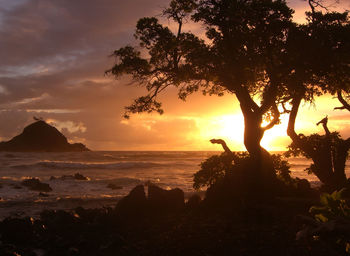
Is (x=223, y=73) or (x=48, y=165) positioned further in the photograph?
(x=48, y=165)

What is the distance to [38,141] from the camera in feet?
438

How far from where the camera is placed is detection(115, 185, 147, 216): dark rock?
51.2 ft

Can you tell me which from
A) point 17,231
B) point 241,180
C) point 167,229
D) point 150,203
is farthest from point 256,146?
point 17,231

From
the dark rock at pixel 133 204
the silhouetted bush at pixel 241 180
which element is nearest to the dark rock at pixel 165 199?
the dark rock at pixel 133 204

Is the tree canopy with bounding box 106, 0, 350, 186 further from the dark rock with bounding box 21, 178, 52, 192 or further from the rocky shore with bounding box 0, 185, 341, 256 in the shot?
the dark rock with bounding box 21, 178, 52, 192

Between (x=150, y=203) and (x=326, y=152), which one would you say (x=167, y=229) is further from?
(x=326, y=152)

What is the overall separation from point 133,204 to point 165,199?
5.23 feet

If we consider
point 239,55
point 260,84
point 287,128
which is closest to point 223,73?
point 239,55

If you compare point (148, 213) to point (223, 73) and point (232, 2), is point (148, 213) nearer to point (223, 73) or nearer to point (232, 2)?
point (223, 73)

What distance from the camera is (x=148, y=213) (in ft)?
51.9

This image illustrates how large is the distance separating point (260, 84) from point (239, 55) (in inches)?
187

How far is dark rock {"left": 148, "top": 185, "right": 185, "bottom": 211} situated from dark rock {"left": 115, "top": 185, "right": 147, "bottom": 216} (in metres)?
0.42

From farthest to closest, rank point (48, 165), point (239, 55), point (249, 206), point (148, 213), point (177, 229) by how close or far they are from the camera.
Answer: point (48, 165), point (148, 213), point (239, 55), point (249, 206), point (177, 229)

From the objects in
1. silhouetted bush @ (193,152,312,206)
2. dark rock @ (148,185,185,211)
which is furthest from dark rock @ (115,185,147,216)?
silhouetted bush @ (193,152,312,206)
